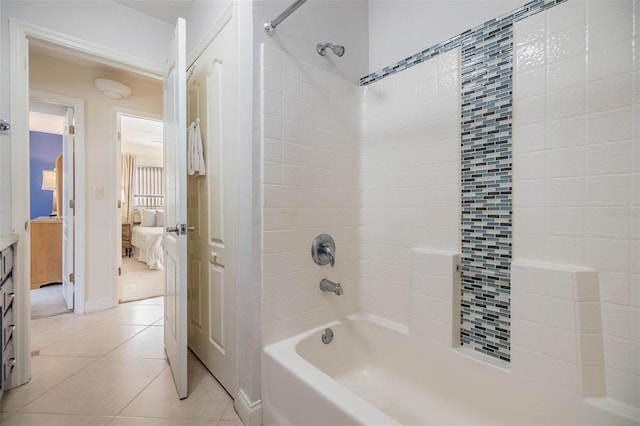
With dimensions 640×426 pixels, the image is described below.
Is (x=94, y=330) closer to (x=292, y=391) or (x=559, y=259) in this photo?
(x=292, y=391)

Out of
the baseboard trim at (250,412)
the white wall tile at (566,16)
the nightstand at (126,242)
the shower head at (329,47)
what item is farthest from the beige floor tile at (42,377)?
the nightstand at (126,242)

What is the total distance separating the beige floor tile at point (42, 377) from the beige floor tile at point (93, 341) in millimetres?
87

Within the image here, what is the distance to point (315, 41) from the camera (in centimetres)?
157

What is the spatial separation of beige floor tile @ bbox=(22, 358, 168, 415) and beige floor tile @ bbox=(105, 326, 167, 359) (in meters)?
0.07

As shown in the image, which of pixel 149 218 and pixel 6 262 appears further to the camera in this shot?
pixel 149 218

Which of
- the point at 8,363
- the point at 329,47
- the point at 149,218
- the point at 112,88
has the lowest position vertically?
the point at 8,363

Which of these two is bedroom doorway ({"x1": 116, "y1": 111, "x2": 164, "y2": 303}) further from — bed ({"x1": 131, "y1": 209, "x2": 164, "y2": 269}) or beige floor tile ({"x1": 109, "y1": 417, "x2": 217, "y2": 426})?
beige floor tile ({"x1": 109, "y1": 417, "x2": 217, "y2": 426})

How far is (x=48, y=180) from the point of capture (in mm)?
4535

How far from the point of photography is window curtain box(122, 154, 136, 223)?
6.41 metres

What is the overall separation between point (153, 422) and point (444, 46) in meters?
2.35

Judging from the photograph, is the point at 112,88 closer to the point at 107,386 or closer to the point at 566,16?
the point at 107,386

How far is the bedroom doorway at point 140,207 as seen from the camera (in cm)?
329

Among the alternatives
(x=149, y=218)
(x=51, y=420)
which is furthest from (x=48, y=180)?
(x=51, y=420)

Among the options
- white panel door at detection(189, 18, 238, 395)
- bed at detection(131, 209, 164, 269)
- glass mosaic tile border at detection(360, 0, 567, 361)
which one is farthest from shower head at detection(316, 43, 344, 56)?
bed at detection(131, 209, 164, 269)
